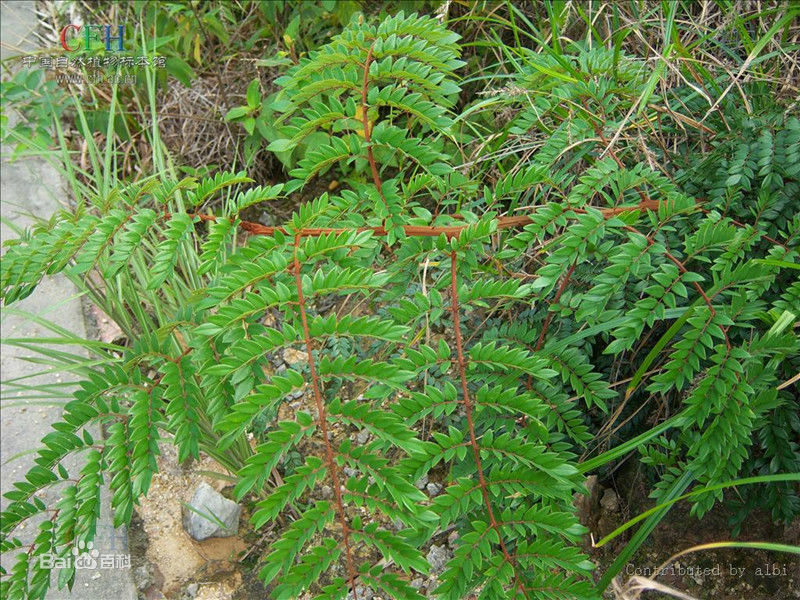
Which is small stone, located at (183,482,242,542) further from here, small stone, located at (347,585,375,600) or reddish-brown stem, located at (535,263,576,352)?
reddish-brown stem, located at (535,263,576,352)

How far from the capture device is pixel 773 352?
1348 mm

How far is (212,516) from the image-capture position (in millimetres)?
1959

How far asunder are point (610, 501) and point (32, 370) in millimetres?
1800

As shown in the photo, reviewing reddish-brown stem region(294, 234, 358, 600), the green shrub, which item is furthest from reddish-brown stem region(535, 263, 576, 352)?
reddish-brown stem region(294, 234, 358, 600)

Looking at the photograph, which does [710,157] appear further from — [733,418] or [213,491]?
[213,491]

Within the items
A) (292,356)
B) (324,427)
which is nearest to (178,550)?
(292,356)

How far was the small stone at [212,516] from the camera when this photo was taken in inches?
77.4

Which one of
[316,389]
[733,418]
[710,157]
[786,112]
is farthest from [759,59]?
[316,389]

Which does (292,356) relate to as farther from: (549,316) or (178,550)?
(549,316)

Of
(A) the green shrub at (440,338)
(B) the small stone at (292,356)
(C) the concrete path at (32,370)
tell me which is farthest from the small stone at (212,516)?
(B) the small stone at (292,356)

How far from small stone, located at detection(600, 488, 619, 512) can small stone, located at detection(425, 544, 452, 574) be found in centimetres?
39

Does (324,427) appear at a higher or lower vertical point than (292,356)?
higher

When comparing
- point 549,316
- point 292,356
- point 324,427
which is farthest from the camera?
→ point 292,356

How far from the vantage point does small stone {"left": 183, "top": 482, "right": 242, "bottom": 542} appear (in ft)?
6.45
